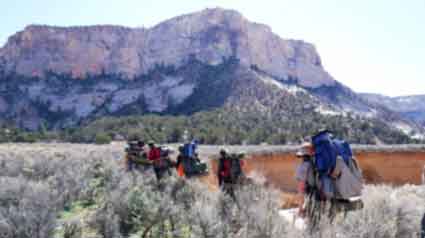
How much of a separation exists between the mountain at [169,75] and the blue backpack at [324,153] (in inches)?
1940

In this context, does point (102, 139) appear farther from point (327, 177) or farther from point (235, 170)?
point (327, 177)

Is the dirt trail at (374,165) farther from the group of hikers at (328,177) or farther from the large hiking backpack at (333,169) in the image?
the large hiking backpack at (333,169)

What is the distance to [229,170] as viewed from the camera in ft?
29.3

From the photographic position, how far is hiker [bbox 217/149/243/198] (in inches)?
344

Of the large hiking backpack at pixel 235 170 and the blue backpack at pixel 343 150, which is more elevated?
the blue backpack at pixel 343 150

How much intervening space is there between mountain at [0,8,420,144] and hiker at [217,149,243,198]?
4619 centimetres

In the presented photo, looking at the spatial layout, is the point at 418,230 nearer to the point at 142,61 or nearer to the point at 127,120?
the point at 127,120

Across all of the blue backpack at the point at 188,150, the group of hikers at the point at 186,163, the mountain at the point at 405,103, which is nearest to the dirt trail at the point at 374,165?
the group of hikers at the point at 186,163

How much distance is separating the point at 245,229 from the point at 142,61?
281ft

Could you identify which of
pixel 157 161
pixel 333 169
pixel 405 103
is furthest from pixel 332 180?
pixel 405 103

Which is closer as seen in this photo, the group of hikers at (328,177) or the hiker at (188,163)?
the group of hikers at (328,177)

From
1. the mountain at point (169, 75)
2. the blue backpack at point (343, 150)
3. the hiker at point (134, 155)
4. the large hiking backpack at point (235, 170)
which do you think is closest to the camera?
the blue backpack at point (343, 150)

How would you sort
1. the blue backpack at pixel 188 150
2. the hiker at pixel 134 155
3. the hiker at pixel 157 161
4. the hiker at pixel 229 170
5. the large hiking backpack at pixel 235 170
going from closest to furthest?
the hiker at pixel 229 170 → the large hiking backpack at pixel 235 170 → the blue backpack at pixel 188 150 → the hiker at pixel 157 161 → the hiker at pixel 134 155

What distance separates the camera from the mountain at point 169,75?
64.9 m
